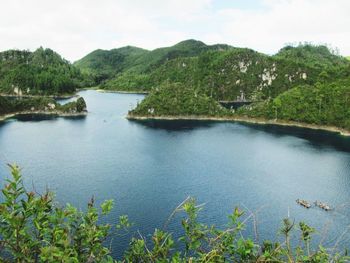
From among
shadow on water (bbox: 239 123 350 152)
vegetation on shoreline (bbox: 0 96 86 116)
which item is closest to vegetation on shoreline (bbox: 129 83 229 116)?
shadow on water (bbox: 239 123 350 152)

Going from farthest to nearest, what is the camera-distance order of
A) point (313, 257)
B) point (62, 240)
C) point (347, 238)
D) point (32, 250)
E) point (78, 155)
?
point (78, 155) → point (347, 238) → point (313, 257) → point (32, 250) → point (62, 240)

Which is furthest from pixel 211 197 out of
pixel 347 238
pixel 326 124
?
pixel 326 124

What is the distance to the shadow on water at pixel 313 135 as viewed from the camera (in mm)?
123062

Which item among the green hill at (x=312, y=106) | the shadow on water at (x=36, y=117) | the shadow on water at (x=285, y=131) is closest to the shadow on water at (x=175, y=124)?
the shadow on water at (x=285, y=131)

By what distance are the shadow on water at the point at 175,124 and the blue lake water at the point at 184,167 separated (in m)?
0.85

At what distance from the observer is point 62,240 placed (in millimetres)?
8938

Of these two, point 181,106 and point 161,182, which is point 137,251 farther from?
point 181,106

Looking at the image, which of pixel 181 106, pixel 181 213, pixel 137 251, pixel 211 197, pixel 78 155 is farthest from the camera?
pixel 181 106

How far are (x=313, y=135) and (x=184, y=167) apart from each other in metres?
65.8

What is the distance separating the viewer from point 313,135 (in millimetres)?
140000

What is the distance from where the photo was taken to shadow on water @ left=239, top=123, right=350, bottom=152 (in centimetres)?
12306

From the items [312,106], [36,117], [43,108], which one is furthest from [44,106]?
[312,106]

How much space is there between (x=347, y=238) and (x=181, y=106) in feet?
415

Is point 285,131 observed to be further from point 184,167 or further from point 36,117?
point 36,117
